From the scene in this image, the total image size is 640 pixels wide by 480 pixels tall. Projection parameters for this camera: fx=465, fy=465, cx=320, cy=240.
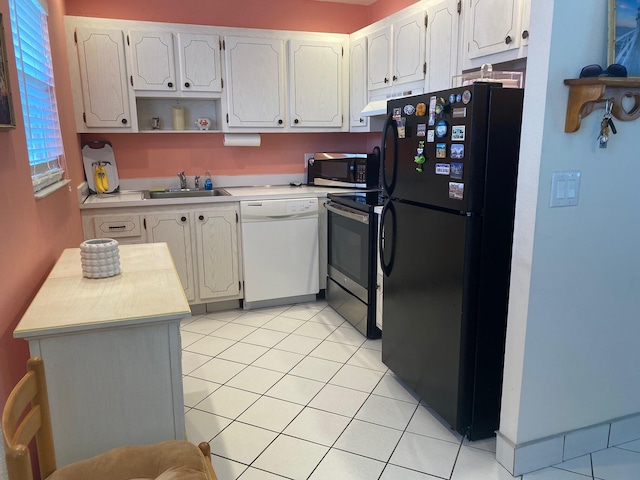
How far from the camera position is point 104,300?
5.13ft

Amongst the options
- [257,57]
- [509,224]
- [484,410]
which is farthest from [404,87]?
[484,410]

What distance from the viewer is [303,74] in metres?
3.83

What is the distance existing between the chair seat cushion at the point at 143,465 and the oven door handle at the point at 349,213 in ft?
6.43

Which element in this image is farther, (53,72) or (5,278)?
(53,72)

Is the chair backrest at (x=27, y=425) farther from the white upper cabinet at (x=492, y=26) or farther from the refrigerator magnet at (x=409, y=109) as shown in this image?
the white upper cabinet at (x=492, y=26)

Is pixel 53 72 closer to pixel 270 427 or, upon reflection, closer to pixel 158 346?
pixel 158 346

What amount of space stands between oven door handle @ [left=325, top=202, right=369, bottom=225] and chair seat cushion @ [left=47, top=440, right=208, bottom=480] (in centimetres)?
196

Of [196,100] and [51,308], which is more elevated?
[196,100]

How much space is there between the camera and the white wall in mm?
1637

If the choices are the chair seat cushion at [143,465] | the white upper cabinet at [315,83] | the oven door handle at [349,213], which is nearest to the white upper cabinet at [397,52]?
the white upper cabinet at [315,83]

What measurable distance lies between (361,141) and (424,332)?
2.62 meters

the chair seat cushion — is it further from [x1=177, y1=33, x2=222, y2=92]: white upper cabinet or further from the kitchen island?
[x1=177, y1=33, x2=222, y2=92]: white upper cabinet

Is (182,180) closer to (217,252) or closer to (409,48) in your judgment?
(217,252)

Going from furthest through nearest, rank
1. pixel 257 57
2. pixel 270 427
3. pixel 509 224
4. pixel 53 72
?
pixel 257 57, pixel 53 72, pixel 270 427, pixel 509 224
